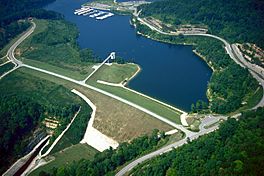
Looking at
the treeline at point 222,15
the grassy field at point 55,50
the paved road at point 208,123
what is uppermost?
Result: the treeline at point 222,15

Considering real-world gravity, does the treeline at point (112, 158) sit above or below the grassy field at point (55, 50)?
above

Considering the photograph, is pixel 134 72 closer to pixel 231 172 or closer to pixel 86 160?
pixel 86 160

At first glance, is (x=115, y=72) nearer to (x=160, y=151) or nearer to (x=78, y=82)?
(x=78, y=82)

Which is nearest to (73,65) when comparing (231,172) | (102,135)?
(102,135)

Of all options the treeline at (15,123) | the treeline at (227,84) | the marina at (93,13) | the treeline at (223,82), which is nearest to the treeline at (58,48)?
the marina at (93,13)

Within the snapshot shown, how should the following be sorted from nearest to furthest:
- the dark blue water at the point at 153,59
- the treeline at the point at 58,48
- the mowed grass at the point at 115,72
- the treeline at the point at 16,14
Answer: the dark blue water at the point at 153,59 < the mowed grass at the point at 115,72 < the treeline at the point at 58,48 < the treeline at the point at 16,14

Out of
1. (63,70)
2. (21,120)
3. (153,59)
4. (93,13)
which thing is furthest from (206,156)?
(93,13)

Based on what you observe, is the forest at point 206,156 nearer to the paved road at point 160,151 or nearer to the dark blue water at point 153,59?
the paved road at point 160,151
